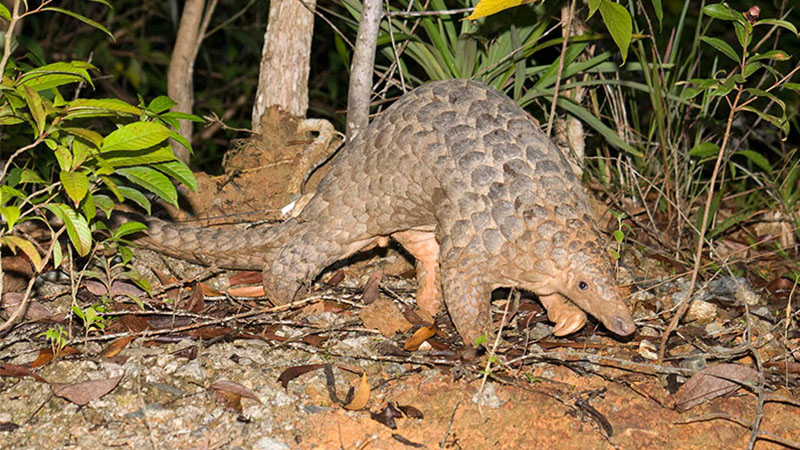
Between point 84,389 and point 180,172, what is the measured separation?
3.02 feet

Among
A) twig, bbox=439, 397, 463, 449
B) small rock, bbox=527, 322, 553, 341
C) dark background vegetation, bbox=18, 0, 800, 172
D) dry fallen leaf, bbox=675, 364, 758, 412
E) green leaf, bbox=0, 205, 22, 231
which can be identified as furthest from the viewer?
dark background vegetation, bbox=18, 0, 800, 172

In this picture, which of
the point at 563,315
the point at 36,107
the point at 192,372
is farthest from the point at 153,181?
the point at 563,315

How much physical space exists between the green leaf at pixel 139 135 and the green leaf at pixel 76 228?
0.29 metres

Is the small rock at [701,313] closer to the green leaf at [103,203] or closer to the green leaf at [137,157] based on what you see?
the green leaf at [137,157]

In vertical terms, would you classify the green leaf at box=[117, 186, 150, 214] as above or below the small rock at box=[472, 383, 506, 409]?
above

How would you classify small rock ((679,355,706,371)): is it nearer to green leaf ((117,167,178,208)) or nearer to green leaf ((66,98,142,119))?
green leaf ((117,167,178,208))

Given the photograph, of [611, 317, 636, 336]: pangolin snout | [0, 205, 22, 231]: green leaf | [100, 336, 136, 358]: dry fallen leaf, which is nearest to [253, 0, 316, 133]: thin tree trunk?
[100, 336, 136, 358]: dry fallen leaf

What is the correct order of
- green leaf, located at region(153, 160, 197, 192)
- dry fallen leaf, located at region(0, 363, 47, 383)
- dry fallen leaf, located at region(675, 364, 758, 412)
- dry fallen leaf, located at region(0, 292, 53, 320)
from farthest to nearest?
dry fallen leaf, located at region(0, 292, 53, 320) → green leaf, located at region(153, 160, 197, 192) → dry fallen leaf, located at region(675, 364, 758, 412) → dry fallen leaf, located at region(0, 363, 47, 383)

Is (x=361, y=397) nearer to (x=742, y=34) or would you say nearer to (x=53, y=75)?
(x=53, y=75)

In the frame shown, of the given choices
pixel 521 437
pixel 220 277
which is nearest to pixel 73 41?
pixel 220 277

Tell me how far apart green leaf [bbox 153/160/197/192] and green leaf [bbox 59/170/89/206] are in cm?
52

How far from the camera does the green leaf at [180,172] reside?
3225 mm

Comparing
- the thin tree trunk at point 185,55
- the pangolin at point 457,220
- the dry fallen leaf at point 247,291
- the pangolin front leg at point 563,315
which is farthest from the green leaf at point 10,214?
the thin tree trunk at point 185,55

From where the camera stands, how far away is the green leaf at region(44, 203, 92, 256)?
110 inches
